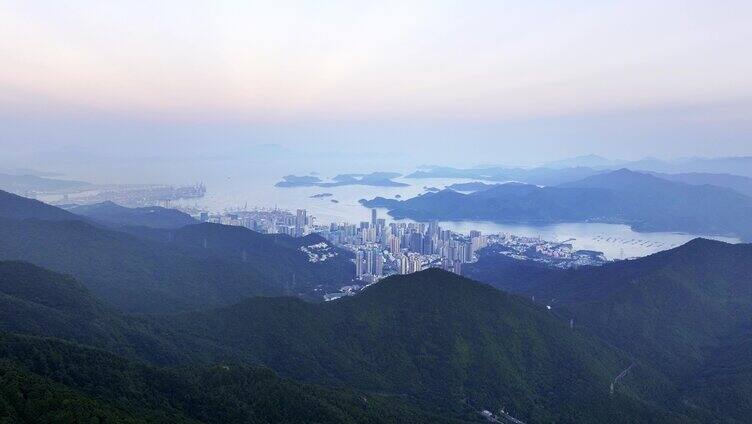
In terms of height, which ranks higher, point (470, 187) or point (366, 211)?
point (470, 187)

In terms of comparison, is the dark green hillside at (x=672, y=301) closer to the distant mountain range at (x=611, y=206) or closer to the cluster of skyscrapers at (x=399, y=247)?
the cluster of skyscrapers at (x=399, y=247)

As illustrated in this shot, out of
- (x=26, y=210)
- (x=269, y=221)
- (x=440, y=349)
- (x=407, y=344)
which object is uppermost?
(x=26, y=210)

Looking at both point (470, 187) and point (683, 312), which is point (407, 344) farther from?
point (470, 187)

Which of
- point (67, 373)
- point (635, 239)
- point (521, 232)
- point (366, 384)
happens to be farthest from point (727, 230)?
point (67, 373)

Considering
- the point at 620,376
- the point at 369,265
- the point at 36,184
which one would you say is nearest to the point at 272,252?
the point at 369,265

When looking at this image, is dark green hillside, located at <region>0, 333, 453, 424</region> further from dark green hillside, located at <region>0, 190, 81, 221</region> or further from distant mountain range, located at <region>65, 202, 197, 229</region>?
distant mountain range, located at <region>65, 202, 197, 229</region>

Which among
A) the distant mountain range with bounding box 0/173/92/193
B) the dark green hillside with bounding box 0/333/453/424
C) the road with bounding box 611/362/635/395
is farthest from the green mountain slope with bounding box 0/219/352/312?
the distant mountain range with bounding box 0/173/92/193
